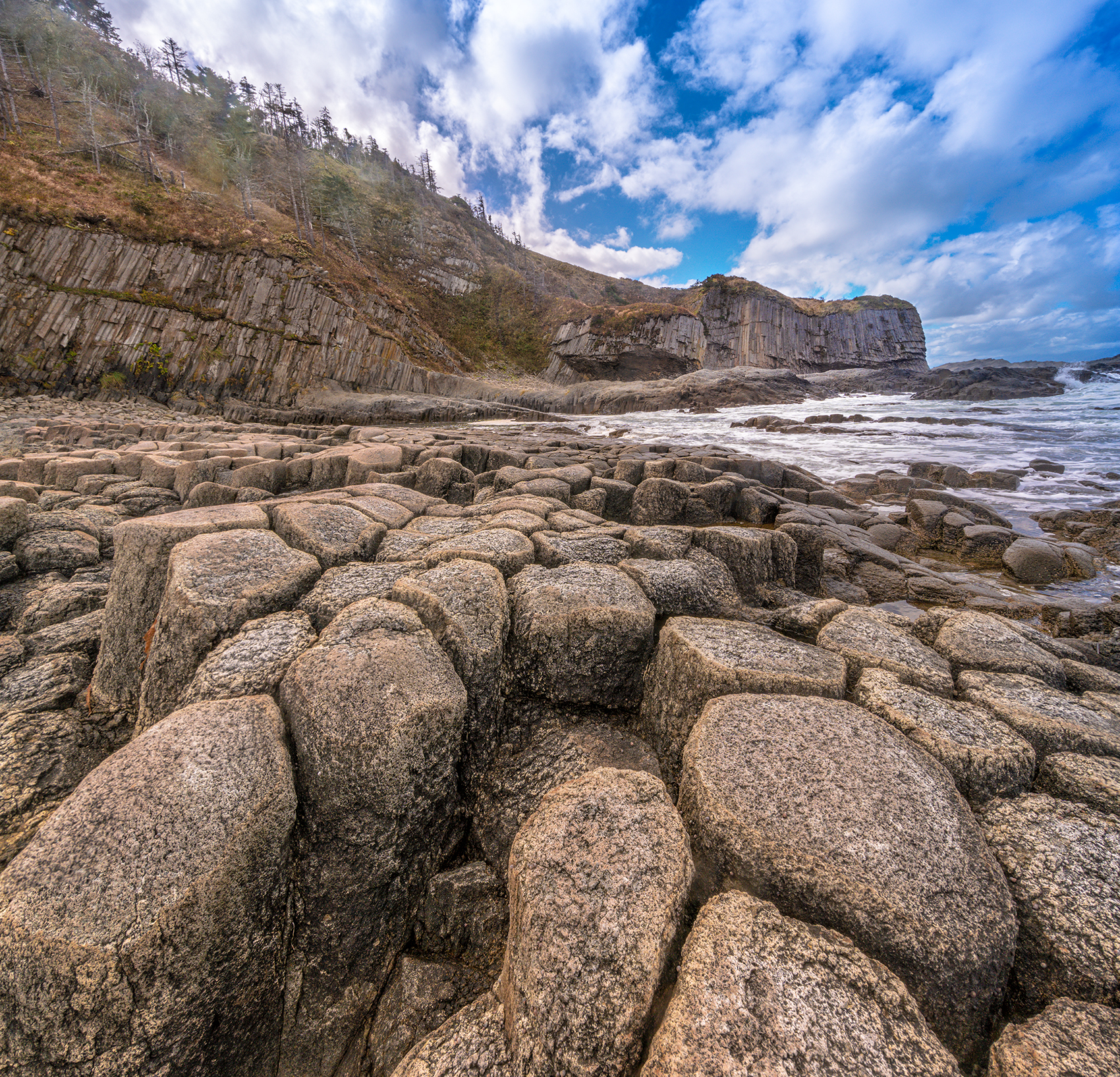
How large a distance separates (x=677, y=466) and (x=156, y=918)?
6972mm

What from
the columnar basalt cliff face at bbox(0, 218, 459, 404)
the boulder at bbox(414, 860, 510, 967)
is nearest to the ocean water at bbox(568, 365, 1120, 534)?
the boulder at bbox(414, 860, 510, 967)

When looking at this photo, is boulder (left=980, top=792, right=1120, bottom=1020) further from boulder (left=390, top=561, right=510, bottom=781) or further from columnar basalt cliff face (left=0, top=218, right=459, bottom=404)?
columnar basalt cliff face (left=0, top=218, right=459, bottom=404)

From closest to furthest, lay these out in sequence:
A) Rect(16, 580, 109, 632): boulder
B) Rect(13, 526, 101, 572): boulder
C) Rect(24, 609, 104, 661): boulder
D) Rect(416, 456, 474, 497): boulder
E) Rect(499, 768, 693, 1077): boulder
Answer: Rect(499, 768, 693, 1077): boulder, Rect(24, 609, 104, 661): boulder, Rect(16, 580, 109, 632): boulder, Rect(13, 526, 101, 572): boulder, Rect(416, 456, 474, 497): boulder

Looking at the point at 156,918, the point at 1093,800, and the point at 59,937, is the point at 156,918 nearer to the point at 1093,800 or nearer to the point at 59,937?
the point at 59,937

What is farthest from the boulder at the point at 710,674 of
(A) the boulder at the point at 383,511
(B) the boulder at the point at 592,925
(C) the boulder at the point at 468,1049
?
(A) the boulder at the point at 383,511

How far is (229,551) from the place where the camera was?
2654 millimetres

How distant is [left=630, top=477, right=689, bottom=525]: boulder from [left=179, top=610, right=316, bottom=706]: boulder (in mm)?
4255

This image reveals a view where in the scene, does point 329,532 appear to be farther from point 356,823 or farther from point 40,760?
point 356,823

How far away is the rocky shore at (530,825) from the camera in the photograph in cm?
124

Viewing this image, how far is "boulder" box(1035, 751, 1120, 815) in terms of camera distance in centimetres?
173

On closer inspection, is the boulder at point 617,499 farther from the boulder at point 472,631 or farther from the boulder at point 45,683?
the boulder at point 45,683

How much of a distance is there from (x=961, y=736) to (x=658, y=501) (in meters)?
4.09

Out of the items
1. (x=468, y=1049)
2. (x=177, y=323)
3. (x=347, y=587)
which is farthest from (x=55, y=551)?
(x=177, y=323)

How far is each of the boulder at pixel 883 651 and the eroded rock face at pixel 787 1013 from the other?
1.33m
